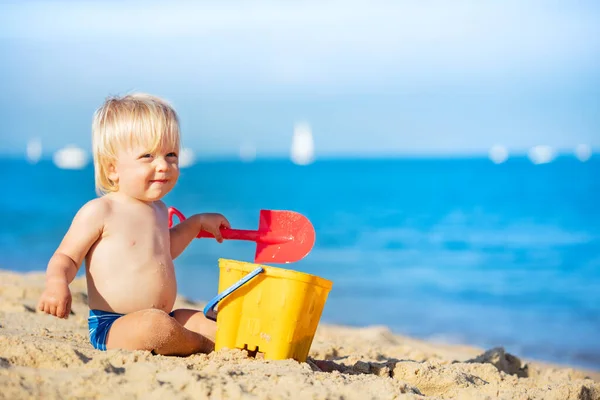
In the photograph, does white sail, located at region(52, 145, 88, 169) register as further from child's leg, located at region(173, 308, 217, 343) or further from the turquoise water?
child's leg, located at region(173, 308, 217, 343)

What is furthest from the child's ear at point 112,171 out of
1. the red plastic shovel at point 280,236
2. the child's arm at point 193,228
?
the red plastic shovel at point 280,236

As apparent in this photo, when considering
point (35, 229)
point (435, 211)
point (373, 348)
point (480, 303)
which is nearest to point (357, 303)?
point (480, 303)

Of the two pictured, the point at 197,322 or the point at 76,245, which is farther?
the point at 197,322

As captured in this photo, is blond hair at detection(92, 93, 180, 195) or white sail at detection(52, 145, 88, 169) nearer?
blond hair at detection(92, 93, 180, 195)

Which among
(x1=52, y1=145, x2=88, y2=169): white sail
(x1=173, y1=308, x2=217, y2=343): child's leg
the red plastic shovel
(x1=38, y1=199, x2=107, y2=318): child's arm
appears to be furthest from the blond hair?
(x1=52, y1=145, x2=88, y2=169): white sail

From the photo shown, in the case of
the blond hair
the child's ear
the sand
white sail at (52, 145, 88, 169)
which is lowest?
the sand

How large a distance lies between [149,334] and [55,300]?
332 millimetres

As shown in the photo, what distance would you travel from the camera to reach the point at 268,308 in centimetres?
244

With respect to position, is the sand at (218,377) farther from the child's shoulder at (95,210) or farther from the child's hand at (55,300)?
the child's shoulder at (95,210)

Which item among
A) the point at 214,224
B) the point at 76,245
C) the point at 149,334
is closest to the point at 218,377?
the point at 149,334

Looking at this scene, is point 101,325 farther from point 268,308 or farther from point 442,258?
point 442,258

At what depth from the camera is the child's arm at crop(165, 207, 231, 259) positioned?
9.55 feet

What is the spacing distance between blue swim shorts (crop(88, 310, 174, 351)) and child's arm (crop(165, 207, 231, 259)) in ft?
1.23

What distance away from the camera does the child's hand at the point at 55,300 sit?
236 cm
